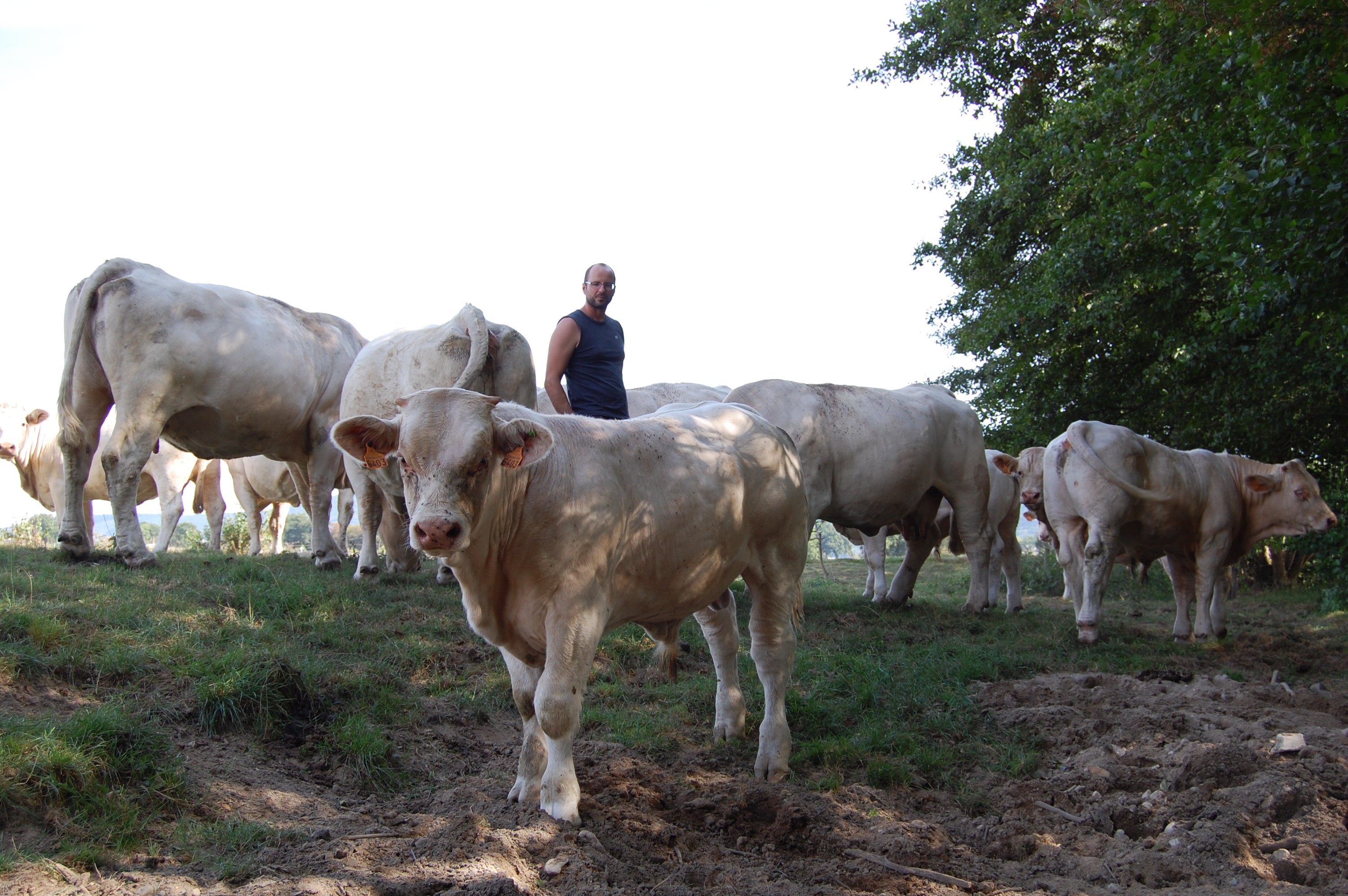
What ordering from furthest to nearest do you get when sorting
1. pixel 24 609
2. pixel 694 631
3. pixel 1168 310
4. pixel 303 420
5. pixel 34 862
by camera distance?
pixel 1168 310 → pixel 303 420 → pixel 694 631 → pixel 24 609 → pixel 34 862

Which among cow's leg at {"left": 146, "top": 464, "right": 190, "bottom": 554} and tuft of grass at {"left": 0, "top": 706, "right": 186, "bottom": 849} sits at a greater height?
cow's leg at {"left": 146, "top": 464, "right": 190, "bottom": 554}

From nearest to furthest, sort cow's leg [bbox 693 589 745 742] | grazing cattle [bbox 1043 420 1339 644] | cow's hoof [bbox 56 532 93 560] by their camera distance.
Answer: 1. cow's leg [bbox 693 589 745 742]
2. cow's hoof [bbox 56 532 93 560]
3. grazing cattle [bbox 1043 420 1339 644]

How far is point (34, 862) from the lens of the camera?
3.58m

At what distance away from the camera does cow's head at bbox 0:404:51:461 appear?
1549cm

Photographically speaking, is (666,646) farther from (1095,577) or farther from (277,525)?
(277,525)

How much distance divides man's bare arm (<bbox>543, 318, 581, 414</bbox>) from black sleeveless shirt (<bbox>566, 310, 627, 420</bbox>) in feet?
0.17

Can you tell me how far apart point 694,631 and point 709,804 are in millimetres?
4137

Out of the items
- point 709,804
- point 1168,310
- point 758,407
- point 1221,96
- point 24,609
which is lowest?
point 709,804

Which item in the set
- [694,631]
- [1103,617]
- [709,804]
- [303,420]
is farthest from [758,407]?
[709,804]

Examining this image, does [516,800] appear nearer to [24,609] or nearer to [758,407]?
[24,609]

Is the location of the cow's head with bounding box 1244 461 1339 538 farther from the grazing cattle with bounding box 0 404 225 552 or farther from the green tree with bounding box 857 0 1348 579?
the grazing cattle with bounding box 0 404 225 552

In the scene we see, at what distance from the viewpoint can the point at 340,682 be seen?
6.07 m

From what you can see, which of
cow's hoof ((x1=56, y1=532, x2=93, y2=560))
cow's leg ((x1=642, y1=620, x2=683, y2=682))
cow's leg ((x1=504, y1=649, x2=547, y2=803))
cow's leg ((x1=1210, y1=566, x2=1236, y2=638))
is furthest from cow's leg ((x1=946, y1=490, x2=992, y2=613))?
cow's hoof ((x1=56, y1=532, x2=93, y2=560))

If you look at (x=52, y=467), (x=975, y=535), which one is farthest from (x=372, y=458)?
(x=52, y=467)
